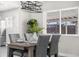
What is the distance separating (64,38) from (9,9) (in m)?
1.72

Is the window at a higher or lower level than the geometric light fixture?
lower

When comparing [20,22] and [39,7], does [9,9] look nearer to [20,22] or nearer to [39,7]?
[20,22]

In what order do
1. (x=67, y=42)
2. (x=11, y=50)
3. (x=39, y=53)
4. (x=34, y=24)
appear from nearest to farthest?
1. (x=39, y=53)
2. (x=11, y=50)
3. (x=34, y=24)
4. (x=67, y=42)

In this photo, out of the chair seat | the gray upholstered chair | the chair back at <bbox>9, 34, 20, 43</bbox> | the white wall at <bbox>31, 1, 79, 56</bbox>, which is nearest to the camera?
the gray upholstered chair

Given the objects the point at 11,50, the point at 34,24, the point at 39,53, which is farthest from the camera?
the point at 34,24

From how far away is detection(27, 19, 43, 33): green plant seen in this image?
129 inches

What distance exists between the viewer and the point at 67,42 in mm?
3502

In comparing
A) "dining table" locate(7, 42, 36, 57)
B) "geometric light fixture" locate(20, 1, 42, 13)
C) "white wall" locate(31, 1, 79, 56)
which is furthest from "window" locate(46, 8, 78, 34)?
"dining table" locate(7, 42, 36, 57)

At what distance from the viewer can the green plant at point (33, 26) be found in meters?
3.28

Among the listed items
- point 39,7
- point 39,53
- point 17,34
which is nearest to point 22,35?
point 17,34

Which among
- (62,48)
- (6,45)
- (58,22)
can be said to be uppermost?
(58,22)

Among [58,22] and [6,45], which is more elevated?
[58,22]

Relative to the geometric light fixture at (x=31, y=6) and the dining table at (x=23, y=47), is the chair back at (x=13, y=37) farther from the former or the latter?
the geometric light fixture at (x=31, y=6)

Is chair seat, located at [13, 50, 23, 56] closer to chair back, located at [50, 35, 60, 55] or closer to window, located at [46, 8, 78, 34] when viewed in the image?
chair back, located at [50, 35, 60, 55]
